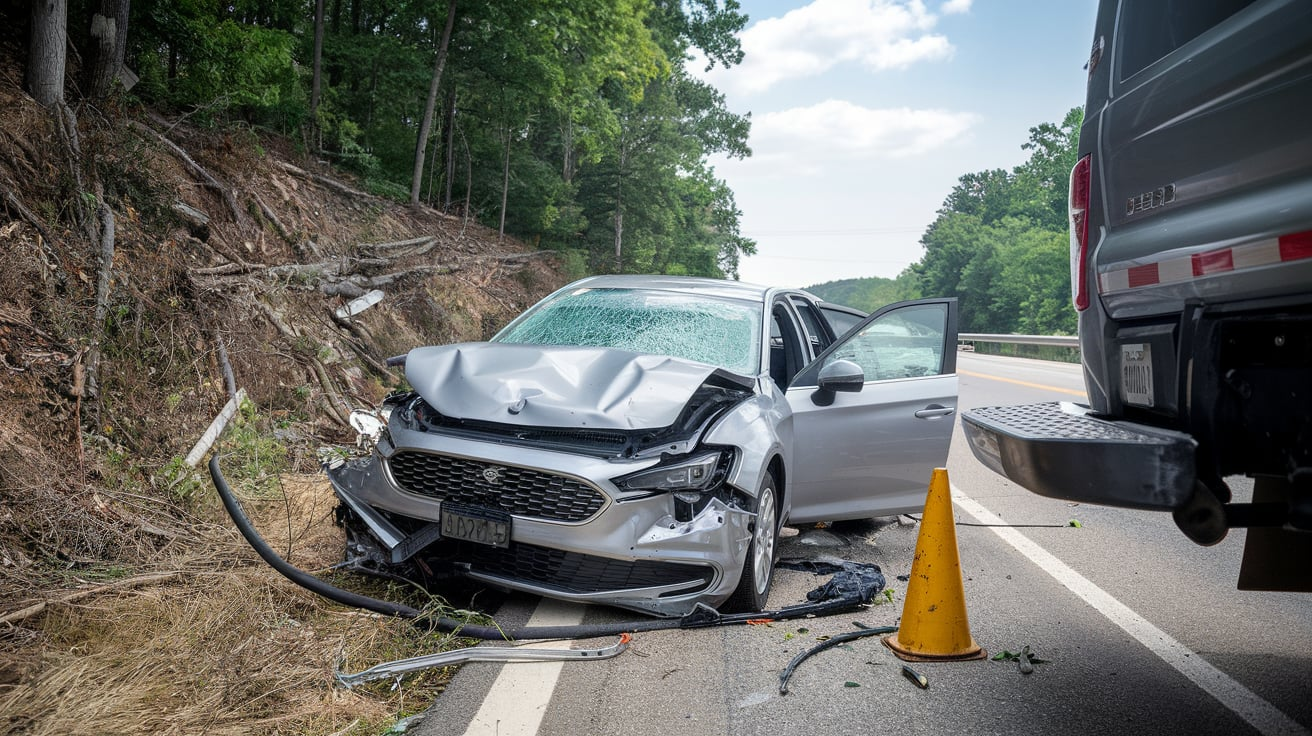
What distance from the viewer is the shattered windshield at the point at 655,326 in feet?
18.4

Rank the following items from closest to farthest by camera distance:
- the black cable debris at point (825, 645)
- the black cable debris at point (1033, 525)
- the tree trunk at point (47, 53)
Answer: the black cable debris at point (825, 645), the black cable debris at point (1033, 525), the tree trunk at point (47, 53)

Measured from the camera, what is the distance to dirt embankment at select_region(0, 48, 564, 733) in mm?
3363

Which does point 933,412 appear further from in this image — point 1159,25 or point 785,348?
point 1159,25

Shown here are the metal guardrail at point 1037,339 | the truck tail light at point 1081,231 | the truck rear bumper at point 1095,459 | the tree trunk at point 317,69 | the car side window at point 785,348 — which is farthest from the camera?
the metal guardrail at point 1037,339

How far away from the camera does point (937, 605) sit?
4070 mm

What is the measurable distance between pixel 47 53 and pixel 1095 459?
30.6 feet

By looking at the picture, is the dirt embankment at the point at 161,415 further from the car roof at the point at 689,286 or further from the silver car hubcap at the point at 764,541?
the car roof at the point at 689,286

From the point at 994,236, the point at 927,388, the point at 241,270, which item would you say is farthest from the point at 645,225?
the point at 994,236

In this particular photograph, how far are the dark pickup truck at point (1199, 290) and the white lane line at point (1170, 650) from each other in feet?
1.48

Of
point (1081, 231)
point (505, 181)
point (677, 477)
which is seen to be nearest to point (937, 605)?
point (677, 477)

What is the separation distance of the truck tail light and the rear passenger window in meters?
0.35

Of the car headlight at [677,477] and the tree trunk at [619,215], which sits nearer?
the car headlight at [677,477]

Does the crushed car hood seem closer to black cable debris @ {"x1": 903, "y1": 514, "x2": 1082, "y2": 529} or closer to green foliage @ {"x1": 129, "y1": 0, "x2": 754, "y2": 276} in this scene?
black cable debris @ {"x1": 903, "y1": 514, "x2": 1082, "y2": 529}

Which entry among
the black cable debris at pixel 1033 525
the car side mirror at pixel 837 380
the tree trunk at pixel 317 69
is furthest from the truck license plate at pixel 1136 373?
the tree trunk at pixel 317 69
